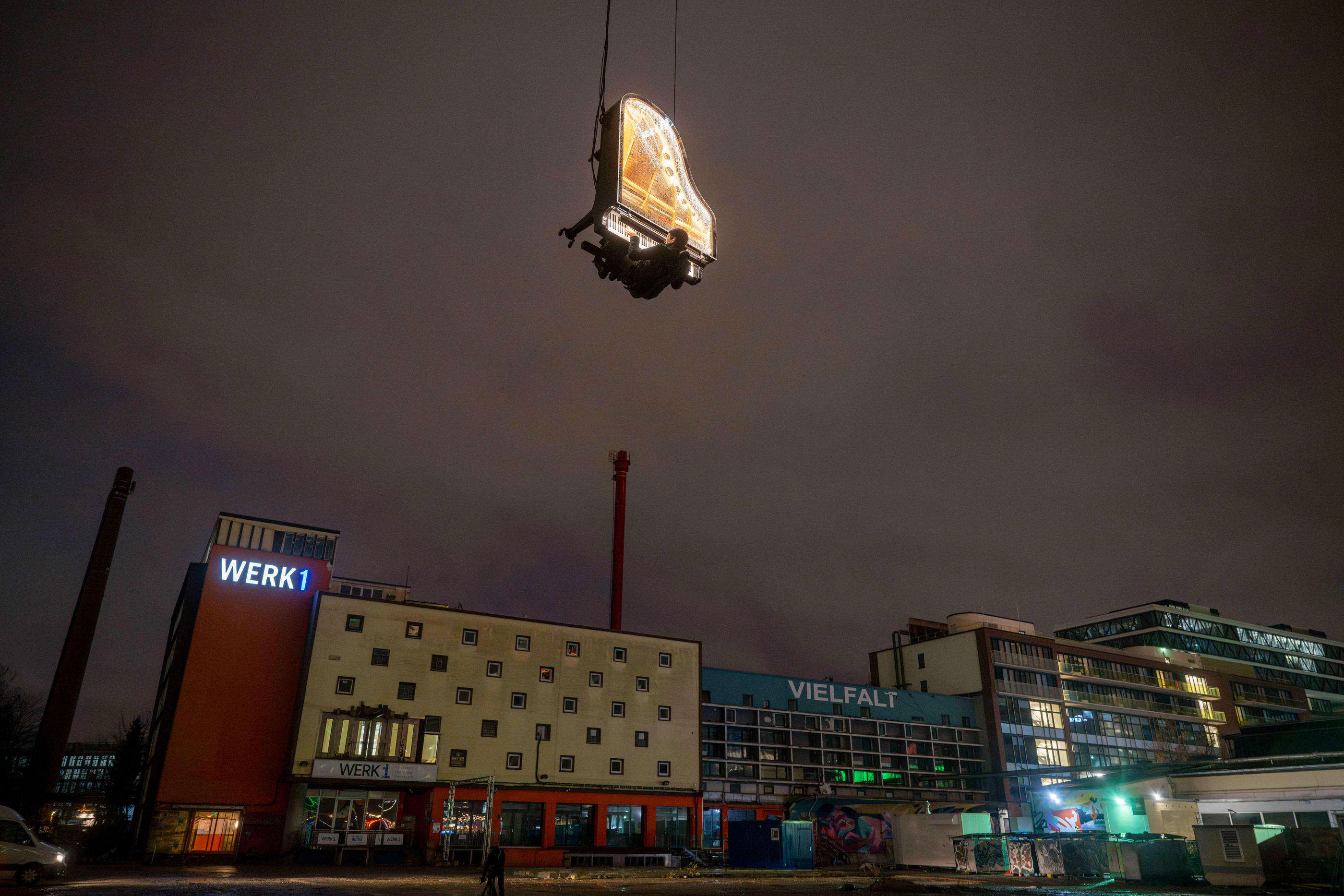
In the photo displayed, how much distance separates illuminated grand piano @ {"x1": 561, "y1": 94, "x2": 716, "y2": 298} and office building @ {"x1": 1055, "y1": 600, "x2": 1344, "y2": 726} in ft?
322

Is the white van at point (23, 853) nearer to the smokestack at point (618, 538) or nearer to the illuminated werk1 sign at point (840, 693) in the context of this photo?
the smokestack at point (618, 538)

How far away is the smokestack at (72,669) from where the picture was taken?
53.1 meters

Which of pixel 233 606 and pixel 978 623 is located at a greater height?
pixel 978 623

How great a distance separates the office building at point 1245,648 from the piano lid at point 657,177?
97589 millimetres

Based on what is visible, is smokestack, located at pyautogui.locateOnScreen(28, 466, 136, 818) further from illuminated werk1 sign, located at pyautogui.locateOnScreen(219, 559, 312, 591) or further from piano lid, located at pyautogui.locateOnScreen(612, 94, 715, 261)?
piano lid, located at pyautogui.locateOnScreen(612, 94, 715, 261)

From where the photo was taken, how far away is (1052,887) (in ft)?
91.8

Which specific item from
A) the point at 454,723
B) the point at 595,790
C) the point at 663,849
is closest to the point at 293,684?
the point at 454,723

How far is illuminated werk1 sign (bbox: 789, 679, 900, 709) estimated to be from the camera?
63031mm

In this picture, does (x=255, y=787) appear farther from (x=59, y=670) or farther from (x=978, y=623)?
(x=978, y=623)

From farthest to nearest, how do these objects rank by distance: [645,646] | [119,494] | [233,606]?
[119,494] < [645,646] < [233,606]

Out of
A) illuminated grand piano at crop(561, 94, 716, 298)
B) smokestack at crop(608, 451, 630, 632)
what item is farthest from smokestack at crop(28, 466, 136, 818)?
illuminated grand piano at crop(561, 94, 716, 298)

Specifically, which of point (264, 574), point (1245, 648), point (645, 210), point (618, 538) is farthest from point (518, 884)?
point (1245, 648)

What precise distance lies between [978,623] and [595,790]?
156ft

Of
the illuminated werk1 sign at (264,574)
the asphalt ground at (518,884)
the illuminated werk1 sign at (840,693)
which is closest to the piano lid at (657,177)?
the asphalt ground at (518,884)
